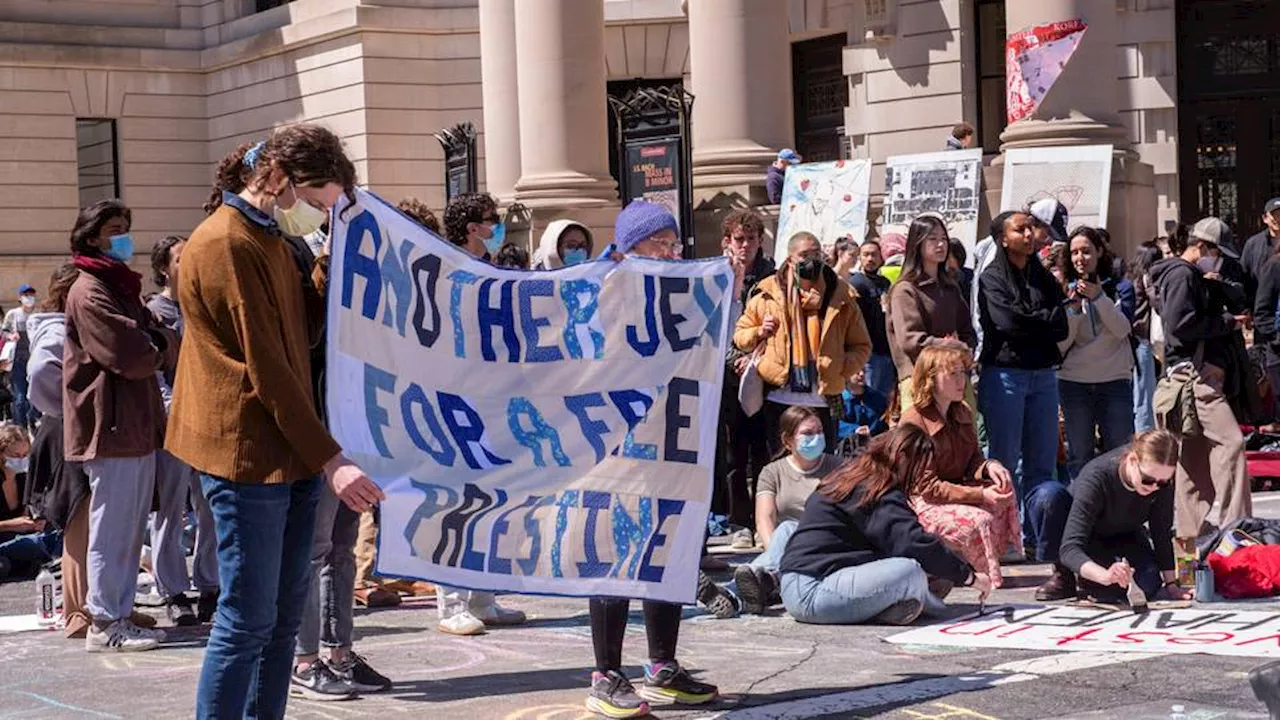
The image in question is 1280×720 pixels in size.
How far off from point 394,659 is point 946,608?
2545 mm

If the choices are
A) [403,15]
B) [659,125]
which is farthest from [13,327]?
[659,125]

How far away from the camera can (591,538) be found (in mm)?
7195

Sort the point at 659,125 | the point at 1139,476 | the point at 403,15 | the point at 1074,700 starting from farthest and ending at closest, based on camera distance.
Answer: the point at 403,15 < the point at 659,125 < the point at 1139,476 < the point at 1074,700

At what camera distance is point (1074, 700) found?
7.23 m

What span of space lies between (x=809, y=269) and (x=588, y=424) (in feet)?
15.3

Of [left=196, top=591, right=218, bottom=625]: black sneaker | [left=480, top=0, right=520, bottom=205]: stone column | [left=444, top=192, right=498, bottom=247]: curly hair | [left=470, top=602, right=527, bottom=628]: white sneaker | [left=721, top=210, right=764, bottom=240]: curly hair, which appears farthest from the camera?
[left=480, top=0, right=520, bottom=205]: stone column

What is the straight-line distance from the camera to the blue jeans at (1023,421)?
11.6 metres

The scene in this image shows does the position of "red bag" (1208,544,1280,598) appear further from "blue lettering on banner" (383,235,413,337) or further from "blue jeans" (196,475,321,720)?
"blue jeans" (196,475,321,720)

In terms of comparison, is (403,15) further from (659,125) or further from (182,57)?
(659,125)

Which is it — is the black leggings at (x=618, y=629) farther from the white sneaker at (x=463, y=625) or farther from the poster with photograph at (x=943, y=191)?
the poster with photograph at (x=943, y=191)

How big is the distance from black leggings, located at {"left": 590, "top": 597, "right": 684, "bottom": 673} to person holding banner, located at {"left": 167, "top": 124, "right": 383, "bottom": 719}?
125cm

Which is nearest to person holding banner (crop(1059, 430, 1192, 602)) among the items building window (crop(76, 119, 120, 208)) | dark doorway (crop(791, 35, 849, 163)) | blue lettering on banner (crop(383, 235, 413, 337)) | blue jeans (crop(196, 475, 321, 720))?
blue lettering on banner (crop(383, 235, 413, 337))

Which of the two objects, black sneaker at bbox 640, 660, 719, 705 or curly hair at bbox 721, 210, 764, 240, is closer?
black sneaker at bbox 640, 660, 719, 705

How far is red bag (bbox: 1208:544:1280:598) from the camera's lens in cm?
940
